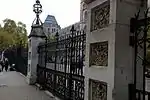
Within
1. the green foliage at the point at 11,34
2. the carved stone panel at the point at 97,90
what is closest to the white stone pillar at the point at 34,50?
the carved stone panel at the point at 97,90

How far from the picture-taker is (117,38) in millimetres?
3611

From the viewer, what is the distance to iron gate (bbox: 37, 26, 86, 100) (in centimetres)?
689

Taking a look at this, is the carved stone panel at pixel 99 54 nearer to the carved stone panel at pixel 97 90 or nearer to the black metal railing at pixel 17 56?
the carved stone panel at pixel 97 90

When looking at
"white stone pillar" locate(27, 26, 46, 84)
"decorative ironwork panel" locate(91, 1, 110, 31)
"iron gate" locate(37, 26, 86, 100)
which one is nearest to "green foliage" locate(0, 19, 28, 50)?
"white stone pillar" locate(27, 26, 46, 84)

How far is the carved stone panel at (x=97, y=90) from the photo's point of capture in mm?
3871

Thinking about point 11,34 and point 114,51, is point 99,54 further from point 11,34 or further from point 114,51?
point 11,34

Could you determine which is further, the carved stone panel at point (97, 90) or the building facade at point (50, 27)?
the building facade at point (50, 27)

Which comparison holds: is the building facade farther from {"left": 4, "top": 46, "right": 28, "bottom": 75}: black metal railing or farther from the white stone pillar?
the white stone pillar

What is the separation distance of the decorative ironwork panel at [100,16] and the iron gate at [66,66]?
7.02ft

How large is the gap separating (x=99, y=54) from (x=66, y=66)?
406cm

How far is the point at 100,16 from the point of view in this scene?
13.8 feet

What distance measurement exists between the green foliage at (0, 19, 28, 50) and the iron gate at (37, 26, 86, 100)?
97.8 ft

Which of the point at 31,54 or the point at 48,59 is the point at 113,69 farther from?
the point at 31,54

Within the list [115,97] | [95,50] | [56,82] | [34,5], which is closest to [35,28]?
[34,5]
